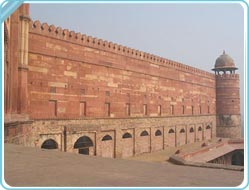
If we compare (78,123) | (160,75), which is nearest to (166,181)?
(78,123)

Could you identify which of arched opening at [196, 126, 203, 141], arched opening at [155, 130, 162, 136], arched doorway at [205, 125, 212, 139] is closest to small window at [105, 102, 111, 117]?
arched opening at [155, 130, 162, 136]

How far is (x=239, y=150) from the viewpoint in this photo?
74.2ft

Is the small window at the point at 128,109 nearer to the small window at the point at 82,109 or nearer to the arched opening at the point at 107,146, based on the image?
the arched opening at the point at 107,146

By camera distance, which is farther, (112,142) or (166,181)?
(112,142)

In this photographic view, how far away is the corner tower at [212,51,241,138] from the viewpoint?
95.3 ft

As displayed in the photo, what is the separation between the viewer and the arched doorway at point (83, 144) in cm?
1402

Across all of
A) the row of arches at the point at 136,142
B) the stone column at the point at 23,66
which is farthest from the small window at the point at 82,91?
the stone column at the point at 23,66

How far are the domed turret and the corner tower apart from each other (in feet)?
0.75

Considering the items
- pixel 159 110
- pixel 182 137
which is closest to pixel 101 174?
pixel 159 110

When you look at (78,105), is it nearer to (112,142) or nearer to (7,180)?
(112,142)

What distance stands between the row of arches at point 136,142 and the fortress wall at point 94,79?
1208mm

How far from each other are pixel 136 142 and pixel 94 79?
194 inches

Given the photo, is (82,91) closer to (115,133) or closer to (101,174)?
(115,133)

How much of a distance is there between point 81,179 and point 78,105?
436 inches
